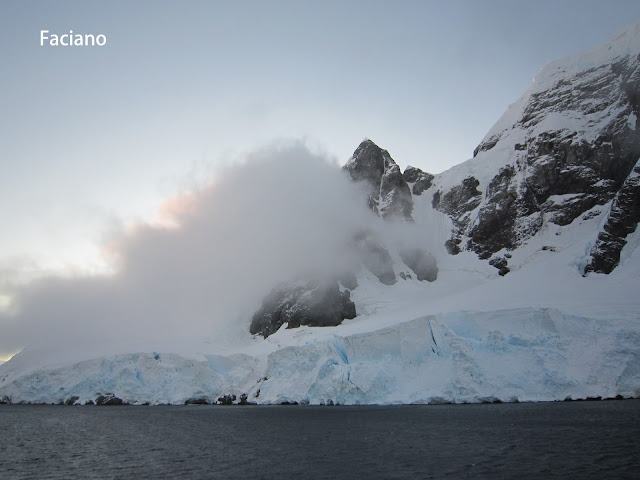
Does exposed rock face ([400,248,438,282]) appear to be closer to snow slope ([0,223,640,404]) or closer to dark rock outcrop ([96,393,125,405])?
snow slope ([0,223,640,404])

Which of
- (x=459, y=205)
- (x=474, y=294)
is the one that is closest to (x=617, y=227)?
(x=474, y=294)

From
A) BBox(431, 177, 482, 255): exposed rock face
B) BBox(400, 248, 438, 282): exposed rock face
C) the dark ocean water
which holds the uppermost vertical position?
BBox(431, 177, 482, 255): exposed rock face

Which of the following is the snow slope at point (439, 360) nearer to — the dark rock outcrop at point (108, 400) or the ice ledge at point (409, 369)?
the ice ledge at point (409, 369)

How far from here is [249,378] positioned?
71.9m

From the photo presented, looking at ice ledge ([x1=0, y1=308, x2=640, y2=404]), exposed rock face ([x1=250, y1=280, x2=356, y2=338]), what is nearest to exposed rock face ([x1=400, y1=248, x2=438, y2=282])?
exposed rock face ([x1=250, y1=280, x2=356, y2=338])

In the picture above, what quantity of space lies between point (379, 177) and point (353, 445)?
109 m

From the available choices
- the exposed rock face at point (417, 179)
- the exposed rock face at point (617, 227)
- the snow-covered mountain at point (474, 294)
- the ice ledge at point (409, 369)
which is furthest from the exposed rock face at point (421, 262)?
the ice ledge at point (409, 369)

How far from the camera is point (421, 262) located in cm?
11494

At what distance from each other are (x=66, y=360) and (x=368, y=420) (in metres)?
61.2

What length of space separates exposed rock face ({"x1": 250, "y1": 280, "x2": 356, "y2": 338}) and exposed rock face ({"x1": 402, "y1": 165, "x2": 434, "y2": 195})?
49.6m

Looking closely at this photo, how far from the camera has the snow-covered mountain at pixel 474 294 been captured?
180 feet

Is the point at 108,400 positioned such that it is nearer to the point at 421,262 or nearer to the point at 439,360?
the point at 439,360

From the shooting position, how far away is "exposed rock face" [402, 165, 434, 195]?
13788 cm

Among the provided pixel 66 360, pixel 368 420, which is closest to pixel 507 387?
pixel 368 420
